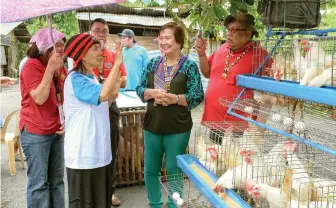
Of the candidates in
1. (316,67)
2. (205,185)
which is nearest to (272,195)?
(205,185)

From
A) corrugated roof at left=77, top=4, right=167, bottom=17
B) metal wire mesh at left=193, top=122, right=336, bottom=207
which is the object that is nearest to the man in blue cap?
corrugated roof at left=77, top=4, right=167, bottom=17

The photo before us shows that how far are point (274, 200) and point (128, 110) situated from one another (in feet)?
7.70

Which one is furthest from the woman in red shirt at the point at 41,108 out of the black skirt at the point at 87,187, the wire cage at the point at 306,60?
the wire cage at the point at 306,60

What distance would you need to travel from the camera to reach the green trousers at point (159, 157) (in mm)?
2979

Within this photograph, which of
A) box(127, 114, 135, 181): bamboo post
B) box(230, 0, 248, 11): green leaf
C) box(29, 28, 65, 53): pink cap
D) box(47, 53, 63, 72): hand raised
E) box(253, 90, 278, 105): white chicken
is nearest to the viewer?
box(230, 0, 248, 11): green leaf

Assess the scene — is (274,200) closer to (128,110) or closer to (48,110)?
(48,110)

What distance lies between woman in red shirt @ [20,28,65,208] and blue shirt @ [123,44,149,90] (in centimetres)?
250

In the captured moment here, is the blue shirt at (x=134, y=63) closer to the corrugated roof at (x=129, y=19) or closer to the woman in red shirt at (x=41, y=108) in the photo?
the corrugated roof at (x=129, y=19)

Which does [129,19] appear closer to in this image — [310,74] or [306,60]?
[306,60]

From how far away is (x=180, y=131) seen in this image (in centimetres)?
298

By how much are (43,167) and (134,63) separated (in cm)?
293

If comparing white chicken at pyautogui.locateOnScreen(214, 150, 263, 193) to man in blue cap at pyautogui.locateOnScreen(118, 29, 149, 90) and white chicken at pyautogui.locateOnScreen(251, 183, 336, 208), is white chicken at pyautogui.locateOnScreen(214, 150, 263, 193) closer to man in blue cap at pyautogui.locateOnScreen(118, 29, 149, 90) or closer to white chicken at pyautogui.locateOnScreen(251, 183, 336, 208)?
white chicken at pyautogui.locateOnScreen(251, 183, 336, 208)

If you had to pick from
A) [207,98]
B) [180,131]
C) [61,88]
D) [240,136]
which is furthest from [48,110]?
[240,136]

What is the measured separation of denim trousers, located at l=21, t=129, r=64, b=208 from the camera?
2814mm
